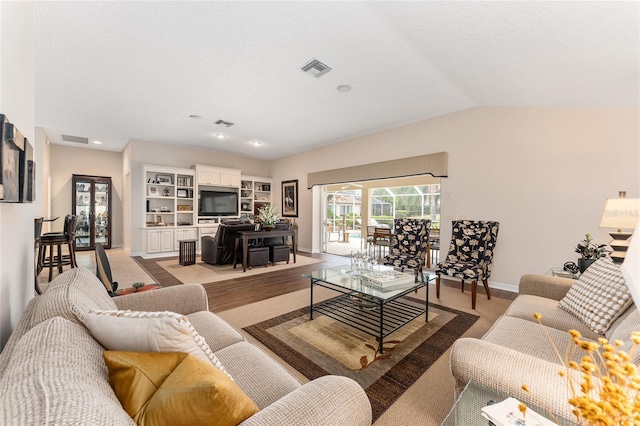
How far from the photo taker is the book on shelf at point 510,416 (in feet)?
3.02

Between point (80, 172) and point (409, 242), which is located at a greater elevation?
point (80, 172)

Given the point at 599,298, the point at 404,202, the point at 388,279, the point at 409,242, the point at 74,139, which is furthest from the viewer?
the point at 404,202

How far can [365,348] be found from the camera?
2.27m

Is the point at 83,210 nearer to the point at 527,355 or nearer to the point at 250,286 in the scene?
the point at 250,286

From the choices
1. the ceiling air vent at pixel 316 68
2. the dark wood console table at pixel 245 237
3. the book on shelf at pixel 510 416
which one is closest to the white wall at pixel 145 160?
the dark wood console table at pixel 245 237

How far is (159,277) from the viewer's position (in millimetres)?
4547

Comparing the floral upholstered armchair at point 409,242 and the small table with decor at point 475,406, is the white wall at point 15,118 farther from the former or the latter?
the floral upholstered armchair at point 409,242

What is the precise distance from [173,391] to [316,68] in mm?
3232

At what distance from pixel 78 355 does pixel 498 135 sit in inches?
193

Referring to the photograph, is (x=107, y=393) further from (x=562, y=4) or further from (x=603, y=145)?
(x=603, y=145)

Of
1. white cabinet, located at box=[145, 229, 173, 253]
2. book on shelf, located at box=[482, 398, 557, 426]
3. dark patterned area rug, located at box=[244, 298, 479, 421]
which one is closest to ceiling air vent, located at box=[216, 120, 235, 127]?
white cabinet, located at box=[145, 229, 173, 253]

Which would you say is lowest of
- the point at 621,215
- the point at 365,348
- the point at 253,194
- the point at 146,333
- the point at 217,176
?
the point at 365,348

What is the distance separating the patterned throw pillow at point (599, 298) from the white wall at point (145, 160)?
25.0ft

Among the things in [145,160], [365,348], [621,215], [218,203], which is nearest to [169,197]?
[145,160]
